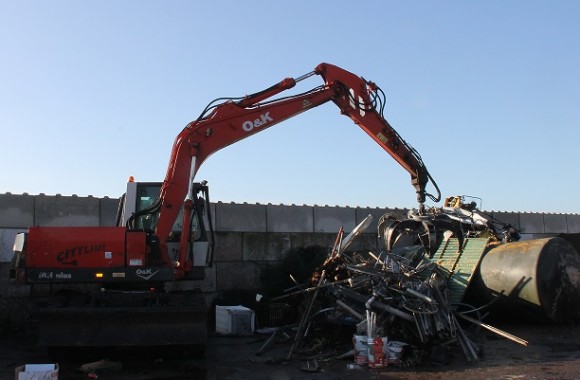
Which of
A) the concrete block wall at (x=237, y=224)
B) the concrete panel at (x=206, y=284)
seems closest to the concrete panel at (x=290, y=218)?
the concrete block wall at (x=237, y=224)

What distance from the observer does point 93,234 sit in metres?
9.01

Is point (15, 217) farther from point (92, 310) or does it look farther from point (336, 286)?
point (336, 286)

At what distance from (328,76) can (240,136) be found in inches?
93.1

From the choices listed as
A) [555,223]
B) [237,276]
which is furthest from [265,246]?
[555,223]

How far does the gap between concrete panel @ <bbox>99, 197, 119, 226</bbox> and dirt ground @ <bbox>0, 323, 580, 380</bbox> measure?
9.89 feet

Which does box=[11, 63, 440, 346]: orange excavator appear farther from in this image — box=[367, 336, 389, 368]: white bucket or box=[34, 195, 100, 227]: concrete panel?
box=[367, 336, 389, 368]: white bucket

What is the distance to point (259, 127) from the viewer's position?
35.1 feet

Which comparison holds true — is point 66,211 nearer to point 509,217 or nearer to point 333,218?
point 333,218

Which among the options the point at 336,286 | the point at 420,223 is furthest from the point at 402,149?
the point at 336,286

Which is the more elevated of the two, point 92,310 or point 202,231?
point 202,231

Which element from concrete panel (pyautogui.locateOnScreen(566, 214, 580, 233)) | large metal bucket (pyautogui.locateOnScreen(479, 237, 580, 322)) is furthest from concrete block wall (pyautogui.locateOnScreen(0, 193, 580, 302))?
concrete panel (pyautogui.locateOnScreen(566, 214, 580, 233))

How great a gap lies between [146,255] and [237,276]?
16.0ft

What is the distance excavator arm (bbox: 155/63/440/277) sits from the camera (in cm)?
957

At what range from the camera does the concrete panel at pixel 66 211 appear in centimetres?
1220
